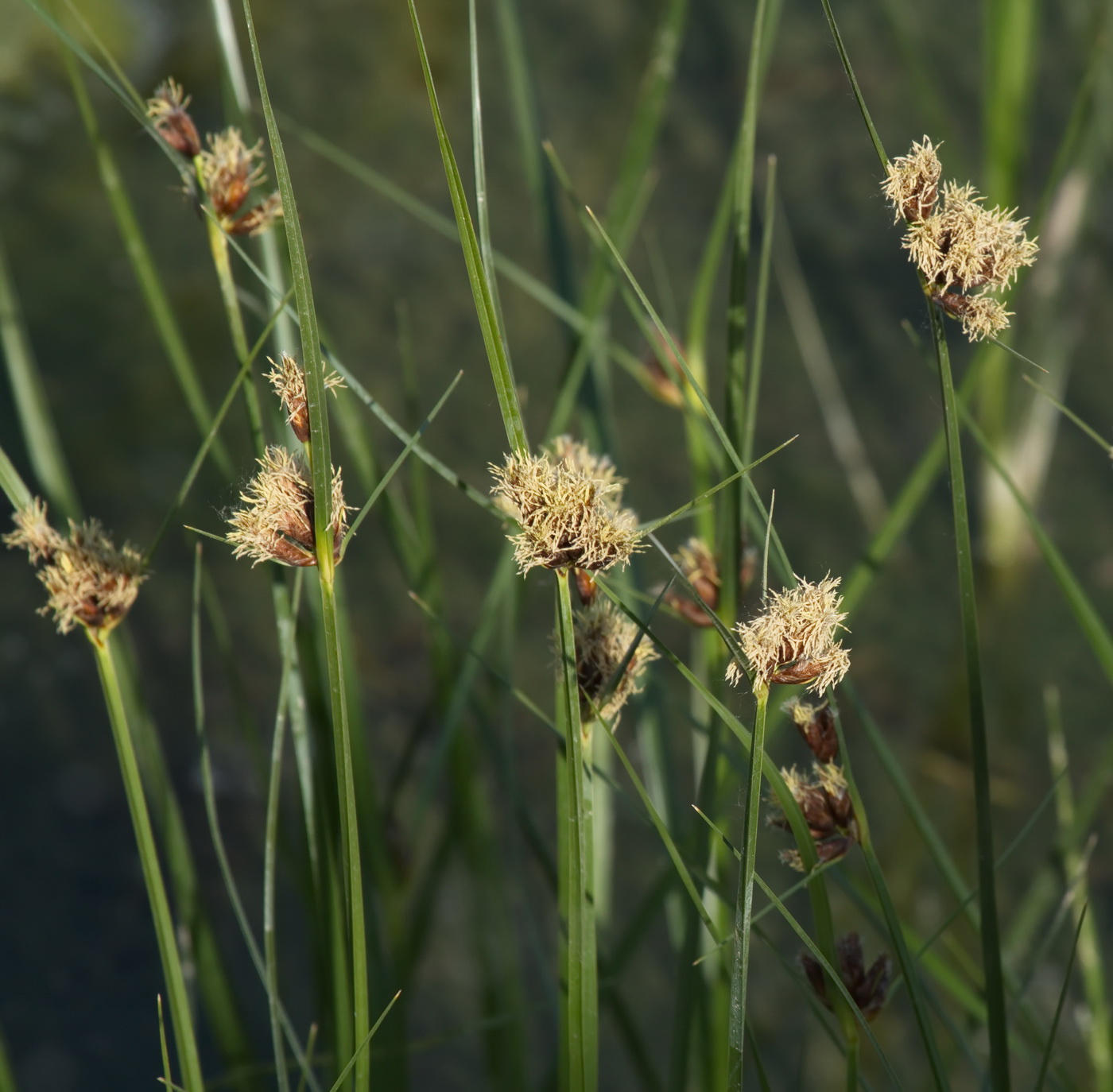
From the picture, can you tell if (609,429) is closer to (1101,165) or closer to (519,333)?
(519,333)

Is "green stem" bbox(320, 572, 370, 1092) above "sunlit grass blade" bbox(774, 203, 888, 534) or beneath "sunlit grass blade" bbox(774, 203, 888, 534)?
beneath

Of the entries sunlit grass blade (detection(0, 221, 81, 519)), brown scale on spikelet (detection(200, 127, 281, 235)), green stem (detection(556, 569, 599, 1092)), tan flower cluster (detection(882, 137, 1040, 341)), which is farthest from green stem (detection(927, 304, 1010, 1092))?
sunlit grass blade (detection(0, 221, 81, 519))

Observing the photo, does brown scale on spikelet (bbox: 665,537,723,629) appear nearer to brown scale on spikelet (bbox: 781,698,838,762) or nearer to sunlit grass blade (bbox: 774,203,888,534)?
brown scale on spikelet (bbox: 781,698,838,762)

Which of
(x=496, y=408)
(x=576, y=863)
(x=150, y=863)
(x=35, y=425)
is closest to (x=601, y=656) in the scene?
(x=576, y=863)

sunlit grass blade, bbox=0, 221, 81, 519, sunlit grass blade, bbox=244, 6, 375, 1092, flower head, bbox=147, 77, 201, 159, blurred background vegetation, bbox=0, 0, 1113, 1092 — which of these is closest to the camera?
sunlit grass blade, bbox=244, 6, 375, 1092

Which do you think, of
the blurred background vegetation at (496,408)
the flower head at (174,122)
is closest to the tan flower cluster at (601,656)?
the flower head at (174,122)

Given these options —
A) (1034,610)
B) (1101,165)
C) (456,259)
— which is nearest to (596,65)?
(456,259)
